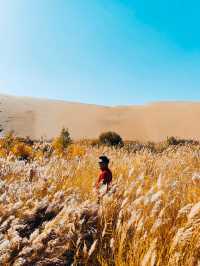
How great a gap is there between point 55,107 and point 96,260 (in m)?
86.8

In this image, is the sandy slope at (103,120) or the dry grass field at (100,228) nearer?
the dry grass field at (100,228)

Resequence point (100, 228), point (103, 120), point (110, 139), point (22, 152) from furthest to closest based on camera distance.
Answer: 1. point (103, 120)
2. point (110, 139)
3. point (22, 152)
4. point (100, 228)

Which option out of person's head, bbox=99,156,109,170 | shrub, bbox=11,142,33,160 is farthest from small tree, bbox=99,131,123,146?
person's head, bbox=99,156,109,170

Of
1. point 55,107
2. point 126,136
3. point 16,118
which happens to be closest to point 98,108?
point 55,107

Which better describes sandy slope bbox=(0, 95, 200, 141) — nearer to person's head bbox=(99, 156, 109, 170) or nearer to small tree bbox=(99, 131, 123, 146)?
small tree bbox=(99, 131, 123, 146)

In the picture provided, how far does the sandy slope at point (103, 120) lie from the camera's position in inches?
2342

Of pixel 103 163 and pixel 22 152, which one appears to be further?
pixel 22 152

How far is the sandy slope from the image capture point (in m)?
59.5

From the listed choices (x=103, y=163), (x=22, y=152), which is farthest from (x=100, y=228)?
(x=22, y=152)

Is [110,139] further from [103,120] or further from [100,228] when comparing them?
[103,120]

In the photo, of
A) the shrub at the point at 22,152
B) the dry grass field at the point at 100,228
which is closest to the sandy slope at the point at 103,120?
the shrub at the point at 22,152

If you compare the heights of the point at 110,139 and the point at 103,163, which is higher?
the point at 103,163

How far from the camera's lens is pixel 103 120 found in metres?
72.6

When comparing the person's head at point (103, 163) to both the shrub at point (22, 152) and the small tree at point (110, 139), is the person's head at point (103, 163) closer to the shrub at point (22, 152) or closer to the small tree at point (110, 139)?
the shrub at point (22, 152)
